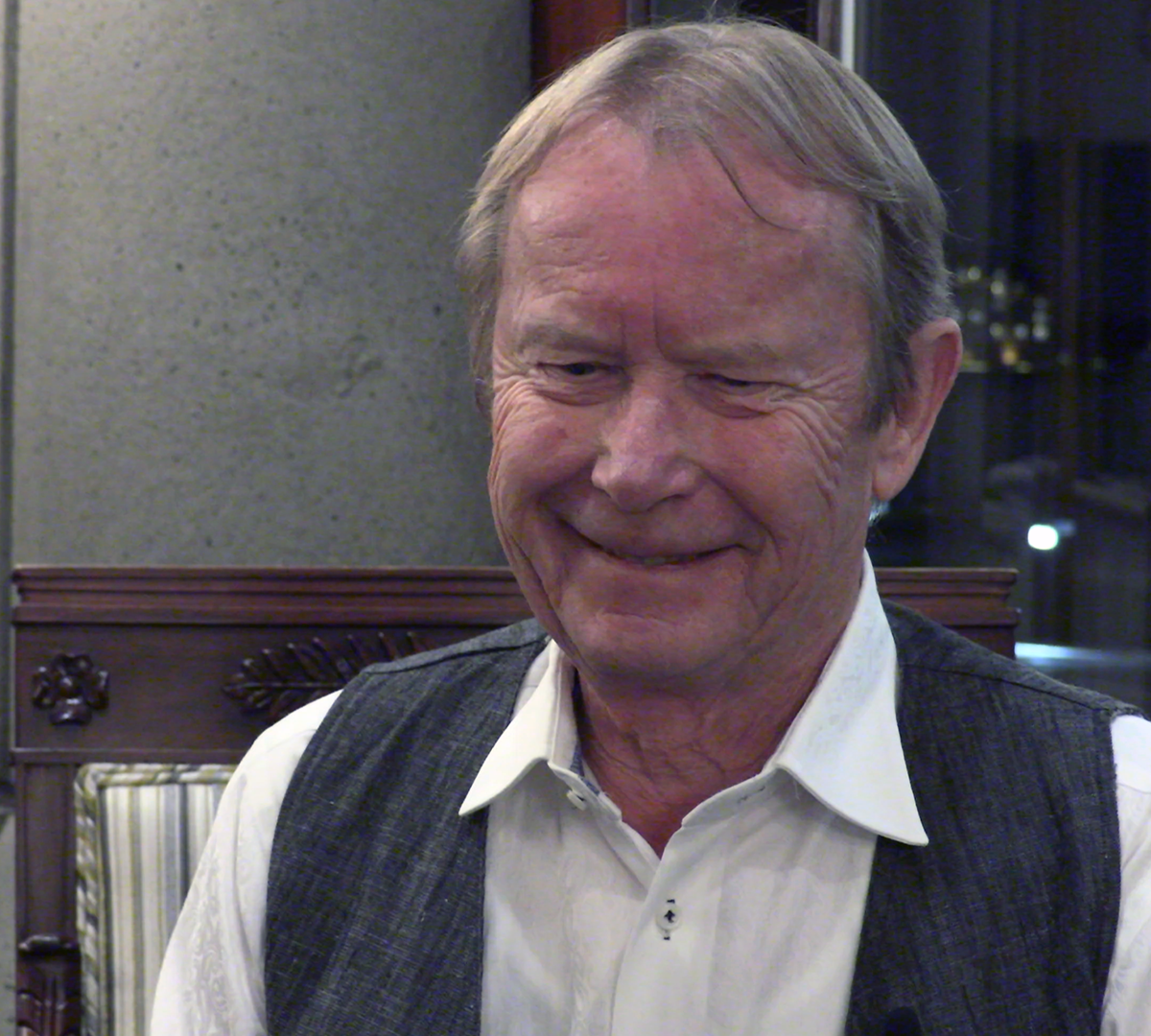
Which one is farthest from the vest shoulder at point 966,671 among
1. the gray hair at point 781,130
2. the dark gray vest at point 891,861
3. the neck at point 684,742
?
the gray hair at point 781,130

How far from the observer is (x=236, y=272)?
2.28m

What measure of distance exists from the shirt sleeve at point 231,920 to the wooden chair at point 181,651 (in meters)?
0.50

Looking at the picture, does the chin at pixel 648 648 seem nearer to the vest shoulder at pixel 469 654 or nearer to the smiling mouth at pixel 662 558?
the smiling mouth at pixel 662 558

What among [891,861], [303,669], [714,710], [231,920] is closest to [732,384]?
[714,710]

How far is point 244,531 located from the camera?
2.31m

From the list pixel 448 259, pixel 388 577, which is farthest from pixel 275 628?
pixel 448 259

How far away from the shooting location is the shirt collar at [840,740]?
1059mm

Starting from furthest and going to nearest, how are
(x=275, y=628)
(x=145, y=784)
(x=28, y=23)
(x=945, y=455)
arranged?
(x=945, y=455), (x=28, y=23), (x=275, y=628), (x=145, y=784)

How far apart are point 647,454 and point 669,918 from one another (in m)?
0.36

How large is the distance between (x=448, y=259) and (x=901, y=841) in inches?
60.9

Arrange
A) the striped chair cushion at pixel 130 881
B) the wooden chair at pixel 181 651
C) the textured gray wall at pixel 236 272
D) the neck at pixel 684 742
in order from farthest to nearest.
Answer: the textured gray wall at pixel 236 272
the wooden chair at pixel 181 651
the striped chair cushion at pixel 130 881
the neck at pixel 684 742

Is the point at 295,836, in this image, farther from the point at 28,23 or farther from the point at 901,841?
the point at 28,23

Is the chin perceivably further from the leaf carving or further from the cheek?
the leaf carving

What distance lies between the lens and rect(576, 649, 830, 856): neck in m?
1.10
